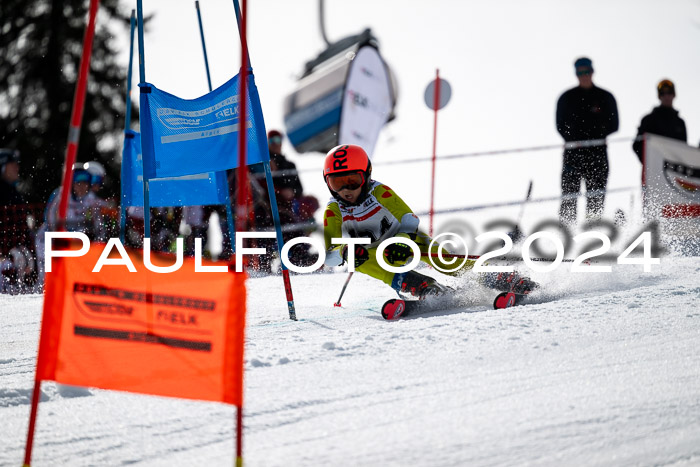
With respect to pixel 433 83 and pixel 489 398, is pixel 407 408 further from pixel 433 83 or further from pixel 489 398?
pixel 433 83

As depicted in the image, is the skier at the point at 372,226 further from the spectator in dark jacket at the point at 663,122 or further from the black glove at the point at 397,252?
the spectator in dark jacket at the point at 663,122

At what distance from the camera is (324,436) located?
2.86m

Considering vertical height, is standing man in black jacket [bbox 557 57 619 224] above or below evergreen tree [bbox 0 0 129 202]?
below

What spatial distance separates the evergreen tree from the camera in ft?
45.6

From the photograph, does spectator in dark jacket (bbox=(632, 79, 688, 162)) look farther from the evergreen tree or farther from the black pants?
the evergreen tree

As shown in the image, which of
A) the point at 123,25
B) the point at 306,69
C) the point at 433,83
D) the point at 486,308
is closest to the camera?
the point at 486,308

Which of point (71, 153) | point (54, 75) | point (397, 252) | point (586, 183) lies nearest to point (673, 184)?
point (586, 183)

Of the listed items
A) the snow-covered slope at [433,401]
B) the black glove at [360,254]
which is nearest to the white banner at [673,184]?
the snow-covered slope at [433,401]

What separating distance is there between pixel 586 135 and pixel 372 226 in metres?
3.64

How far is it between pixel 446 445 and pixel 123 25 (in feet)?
44.9

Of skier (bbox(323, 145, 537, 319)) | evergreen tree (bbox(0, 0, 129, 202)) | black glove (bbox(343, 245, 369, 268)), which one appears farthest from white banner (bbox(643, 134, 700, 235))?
evergreen tree (bbox(0, 0, 129, 202))

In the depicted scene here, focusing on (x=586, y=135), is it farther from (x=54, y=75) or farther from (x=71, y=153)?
(x=54, y=75)

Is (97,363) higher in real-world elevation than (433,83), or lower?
lower

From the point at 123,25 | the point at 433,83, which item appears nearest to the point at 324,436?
the point at 433,83
